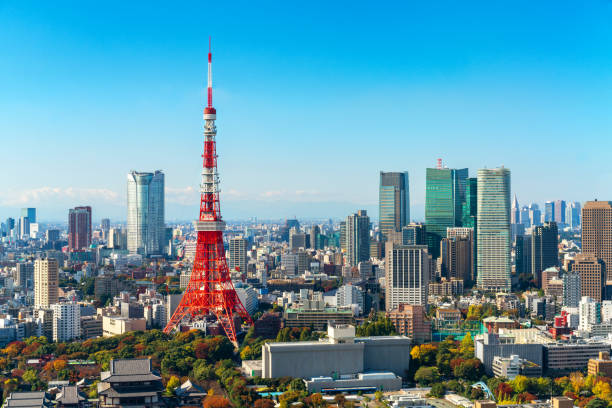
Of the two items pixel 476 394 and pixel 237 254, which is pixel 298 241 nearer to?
pixel 237 254

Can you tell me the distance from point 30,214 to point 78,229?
49.8 ft

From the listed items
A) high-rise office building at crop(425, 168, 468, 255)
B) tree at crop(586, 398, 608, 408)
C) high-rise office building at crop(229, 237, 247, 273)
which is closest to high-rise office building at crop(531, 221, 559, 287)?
high-rise office building at crop(425, 168, 468, 255)

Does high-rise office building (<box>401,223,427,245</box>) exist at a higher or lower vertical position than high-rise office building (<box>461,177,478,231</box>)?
lower

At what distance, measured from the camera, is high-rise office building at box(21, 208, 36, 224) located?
201ft

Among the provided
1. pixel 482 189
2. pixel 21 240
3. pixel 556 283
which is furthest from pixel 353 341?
pixel 21 240

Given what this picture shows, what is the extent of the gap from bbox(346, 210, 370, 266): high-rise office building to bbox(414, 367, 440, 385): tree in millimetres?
23736

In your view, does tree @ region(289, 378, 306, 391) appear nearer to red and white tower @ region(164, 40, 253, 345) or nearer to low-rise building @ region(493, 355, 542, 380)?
low-rise building @ region(493, 355, 542, 380)

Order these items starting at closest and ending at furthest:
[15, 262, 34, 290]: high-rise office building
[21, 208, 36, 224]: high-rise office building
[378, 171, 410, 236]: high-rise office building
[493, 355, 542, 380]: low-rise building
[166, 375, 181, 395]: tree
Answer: [166, 375, 181, 395]: tree < [493, 355, 542, 380]: low-rise building < [15, 262, 34, 290]: high-rise office building < [378, 171, 410, 236]: high-rise office building < [21, 208, 36, 224]: high-rise office building

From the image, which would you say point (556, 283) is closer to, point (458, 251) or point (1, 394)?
point (458, 251)

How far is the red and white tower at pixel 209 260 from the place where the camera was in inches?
743

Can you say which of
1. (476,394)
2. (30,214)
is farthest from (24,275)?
(30,214)

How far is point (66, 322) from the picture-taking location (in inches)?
769

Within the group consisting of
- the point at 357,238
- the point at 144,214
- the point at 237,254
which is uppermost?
the point at 144,214

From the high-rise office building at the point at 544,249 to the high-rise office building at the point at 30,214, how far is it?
38.9 metres
